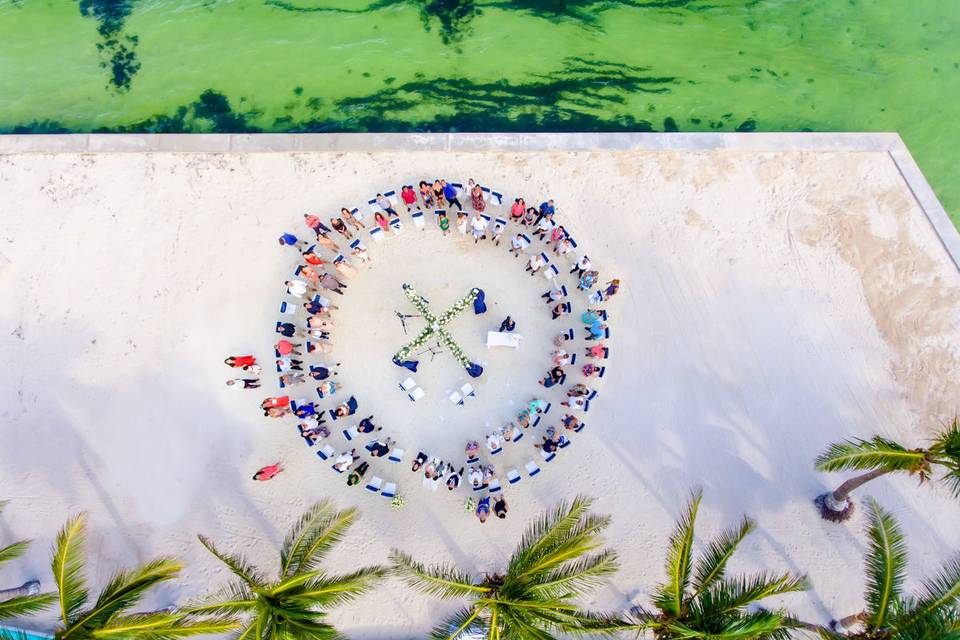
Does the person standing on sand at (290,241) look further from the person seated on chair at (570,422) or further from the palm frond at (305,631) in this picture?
the palm frond at (305,631)

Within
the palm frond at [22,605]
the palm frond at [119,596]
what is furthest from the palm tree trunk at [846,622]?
the palm frond at [22,605]

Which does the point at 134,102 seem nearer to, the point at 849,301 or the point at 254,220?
the point at 254,220

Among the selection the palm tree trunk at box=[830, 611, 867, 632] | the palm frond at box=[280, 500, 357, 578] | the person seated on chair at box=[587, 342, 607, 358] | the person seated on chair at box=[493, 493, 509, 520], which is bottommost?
the palm tree trunk at box=[830, 611, 867, 632]

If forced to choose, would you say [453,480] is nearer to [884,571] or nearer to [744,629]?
[744,629]

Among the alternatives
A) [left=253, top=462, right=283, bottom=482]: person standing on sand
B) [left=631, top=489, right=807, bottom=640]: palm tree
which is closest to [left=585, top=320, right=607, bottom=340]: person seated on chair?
[left=631, top=489, right=807, bottom=640]: palm tree

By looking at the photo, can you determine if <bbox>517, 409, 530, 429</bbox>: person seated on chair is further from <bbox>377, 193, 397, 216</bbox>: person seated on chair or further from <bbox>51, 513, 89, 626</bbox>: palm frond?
<bbox>51, 513, 89, 626</bbox>: palm frond
